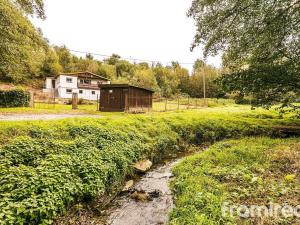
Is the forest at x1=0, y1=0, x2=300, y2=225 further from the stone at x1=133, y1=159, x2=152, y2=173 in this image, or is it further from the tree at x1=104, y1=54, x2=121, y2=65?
the tree at x1=104, y1=54, x2=121, y2=65

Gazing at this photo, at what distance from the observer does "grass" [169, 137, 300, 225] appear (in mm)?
5812

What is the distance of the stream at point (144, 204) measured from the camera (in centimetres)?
720

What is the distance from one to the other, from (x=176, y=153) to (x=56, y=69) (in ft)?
202

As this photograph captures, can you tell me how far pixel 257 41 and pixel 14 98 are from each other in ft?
79.7

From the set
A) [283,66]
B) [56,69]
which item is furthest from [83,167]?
[56,69]

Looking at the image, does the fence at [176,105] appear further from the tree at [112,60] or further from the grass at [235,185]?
the tree at [112,60]

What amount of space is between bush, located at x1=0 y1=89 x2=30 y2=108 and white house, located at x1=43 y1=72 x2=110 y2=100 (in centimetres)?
2278

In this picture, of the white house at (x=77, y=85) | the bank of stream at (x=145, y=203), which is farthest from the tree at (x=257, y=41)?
the white house at (x=77, y=85)

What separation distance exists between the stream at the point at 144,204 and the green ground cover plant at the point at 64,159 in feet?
2.47

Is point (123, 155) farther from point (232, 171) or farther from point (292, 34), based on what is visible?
point (292, 34)

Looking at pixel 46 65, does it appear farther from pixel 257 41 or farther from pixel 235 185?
pixel 235 185

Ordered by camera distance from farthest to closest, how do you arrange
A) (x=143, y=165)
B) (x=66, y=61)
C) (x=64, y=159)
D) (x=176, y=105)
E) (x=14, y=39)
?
(x=66, y=61) → (x=176, y=105) → (x=14, y=39) → (x=143, y=165) → (x=64, y=159)

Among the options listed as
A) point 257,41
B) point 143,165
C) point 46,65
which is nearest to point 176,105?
point 257,41

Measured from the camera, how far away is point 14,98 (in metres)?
26.0
